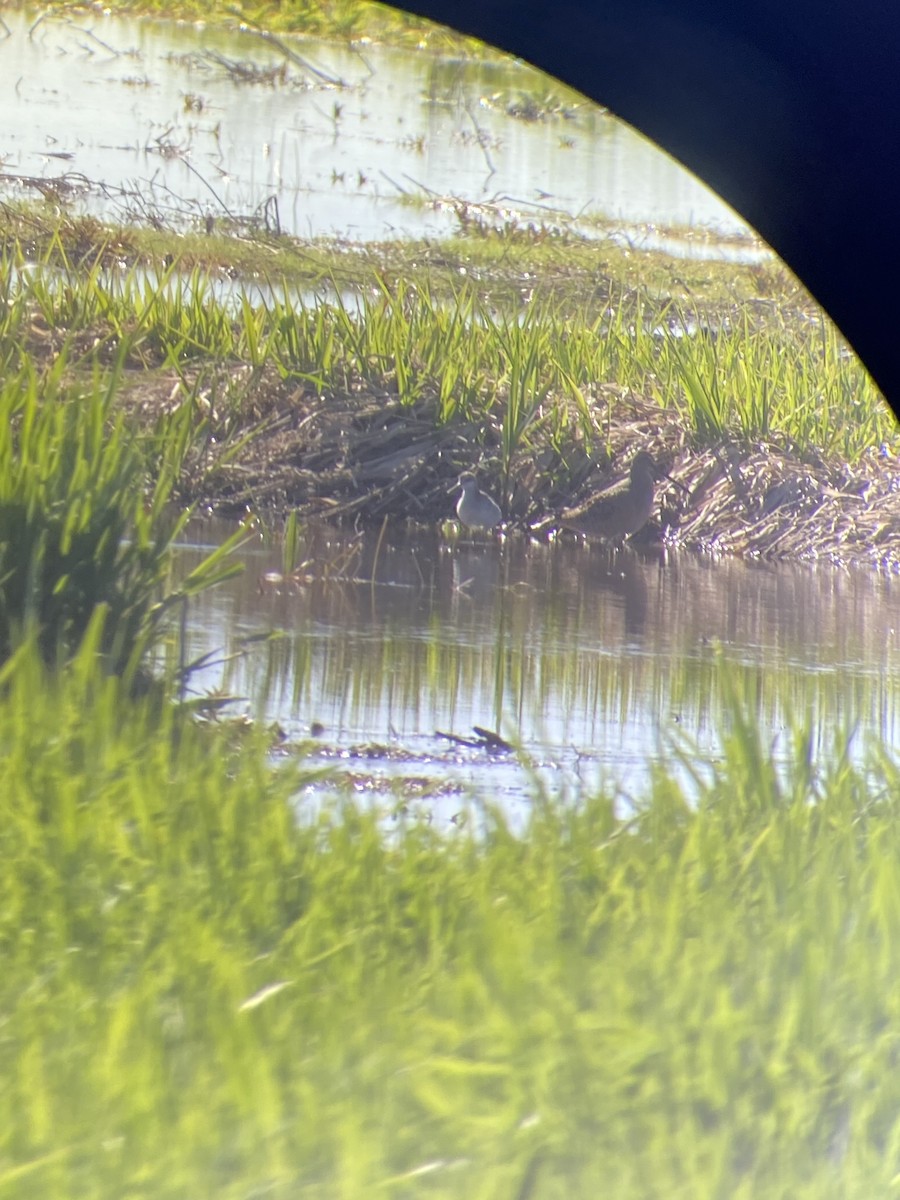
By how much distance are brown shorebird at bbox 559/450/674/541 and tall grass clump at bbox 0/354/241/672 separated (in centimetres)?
42

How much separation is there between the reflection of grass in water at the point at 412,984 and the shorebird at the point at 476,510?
1.10ft

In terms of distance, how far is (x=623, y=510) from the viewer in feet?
4.92

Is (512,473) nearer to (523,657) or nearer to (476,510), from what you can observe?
(476,510)

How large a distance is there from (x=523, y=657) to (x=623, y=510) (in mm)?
217

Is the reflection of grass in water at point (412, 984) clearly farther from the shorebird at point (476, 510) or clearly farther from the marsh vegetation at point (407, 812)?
the shorebird at point (476, 510)

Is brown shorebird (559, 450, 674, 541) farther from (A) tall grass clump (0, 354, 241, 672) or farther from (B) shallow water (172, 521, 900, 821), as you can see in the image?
(A) tall grass clump (0, 354, 241, 672)

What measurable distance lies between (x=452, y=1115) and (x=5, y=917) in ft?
1.57

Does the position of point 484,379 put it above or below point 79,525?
above

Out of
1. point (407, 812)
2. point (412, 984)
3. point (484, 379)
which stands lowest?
point (412, 984)

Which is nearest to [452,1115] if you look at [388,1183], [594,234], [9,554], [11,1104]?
[388,1183]

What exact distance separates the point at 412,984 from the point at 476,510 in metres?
0.53

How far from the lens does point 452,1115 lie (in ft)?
4.12

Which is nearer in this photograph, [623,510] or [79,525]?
[79,525]

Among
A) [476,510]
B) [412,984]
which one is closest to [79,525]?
[476,510]
